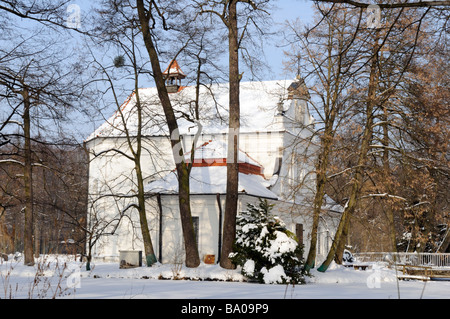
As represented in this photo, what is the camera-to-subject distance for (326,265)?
22.9 m

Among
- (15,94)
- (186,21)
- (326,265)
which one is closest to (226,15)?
(186,21)

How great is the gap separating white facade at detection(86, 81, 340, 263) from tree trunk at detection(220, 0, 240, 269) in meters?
2.88

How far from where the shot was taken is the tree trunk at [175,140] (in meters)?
21.3

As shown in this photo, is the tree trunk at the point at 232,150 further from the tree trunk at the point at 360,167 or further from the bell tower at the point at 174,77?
the bell tower at the point at 174,77

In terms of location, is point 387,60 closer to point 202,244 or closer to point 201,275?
point 201,275

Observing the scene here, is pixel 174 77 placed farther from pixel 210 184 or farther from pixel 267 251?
pixel 267 251

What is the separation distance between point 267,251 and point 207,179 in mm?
12344

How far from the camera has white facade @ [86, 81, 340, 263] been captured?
27.5 m

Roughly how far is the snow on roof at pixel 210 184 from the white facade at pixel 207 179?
5 centimetres

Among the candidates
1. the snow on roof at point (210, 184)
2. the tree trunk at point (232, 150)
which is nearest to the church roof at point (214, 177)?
the snow on roof at point (210, 184)

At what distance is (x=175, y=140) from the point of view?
21297 mm

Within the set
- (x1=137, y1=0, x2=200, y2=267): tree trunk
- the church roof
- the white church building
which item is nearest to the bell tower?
the white church building

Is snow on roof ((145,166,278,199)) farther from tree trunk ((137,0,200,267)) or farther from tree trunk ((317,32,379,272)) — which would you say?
tree trunk ((137,0,200,267))

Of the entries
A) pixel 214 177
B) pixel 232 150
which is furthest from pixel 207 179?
pixel 232 150
